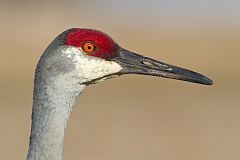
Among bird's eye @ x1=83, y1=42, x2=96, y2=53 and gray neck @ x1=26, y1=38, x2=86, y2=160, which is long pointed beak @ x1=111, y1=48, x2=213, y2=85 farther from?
gray neck @ x1=26, y1=38, x2=86, y2=160

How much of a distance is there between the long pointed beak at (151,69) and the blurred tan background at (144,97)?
524 cm

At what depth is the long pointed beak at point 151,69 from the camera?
699 cm

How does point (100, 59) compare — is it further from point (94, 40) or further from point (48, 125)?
point (48, 125)

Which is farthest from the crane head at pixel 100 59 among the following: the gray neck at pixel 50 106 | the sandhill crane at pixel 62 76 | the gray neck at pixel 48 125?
the gray neck at pixel 48 125

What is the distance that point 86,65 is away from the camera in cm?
679

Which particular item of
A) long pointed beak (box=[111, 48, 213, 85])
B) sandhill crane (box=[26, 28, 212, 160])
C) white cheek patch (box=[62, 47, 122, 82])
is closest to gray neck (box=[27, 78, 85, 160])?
sandhill crane (box=[26, 28, 212, 160])

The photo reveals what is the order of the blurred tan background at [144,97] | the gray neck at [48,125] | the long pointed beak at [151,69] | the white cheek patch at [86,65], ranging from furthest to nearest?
the blurred tan background at [144,97] → the long pointed beak at [151,69] → the white cheek patch at [86,65] → the gray neck at [48,125]

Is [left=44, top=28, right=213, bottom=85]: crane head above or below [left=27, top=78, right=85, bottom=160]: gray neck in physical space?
above

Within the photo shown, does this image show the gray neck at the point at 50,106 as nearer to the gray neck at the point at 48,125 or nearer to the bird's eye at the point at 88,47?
the gray neck at the point at 48,125

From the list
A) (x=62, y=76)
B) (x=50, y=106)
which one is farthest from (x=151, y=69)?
(x=50, y=106)

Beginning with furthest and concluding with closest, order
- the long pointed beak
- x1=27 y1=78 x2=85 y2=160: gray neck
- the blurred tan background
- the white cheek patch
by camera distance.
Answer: the blurred tan background, the long pointed beak, the white cheek patch, x1=27 y1=78 x2=85 y2=160: gray neck

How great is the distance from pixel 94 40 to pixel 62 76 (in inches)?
15.7

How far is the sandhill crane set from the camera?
6.65 m
